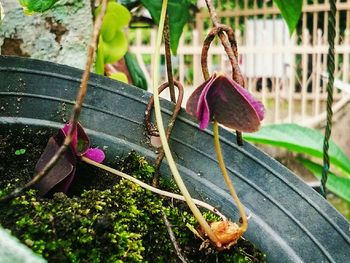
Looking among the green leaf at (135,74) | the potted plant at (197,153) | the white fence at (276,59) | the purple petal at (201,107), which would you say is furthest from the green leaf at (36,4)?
the white fence at (276,59)

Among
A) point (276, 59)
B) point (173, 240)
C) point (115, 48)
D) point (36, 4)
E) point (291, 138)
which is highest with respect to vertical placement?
point (36, 4)

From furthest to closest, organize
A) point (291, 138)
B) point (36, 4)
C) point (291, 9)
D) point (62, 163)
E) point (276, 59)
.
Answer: point (276, 59) < point (291, 138) < point (291, 9) < point (36, 4) < point (62, 163)

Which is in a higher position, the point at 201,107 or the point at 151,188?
the point at 201,107

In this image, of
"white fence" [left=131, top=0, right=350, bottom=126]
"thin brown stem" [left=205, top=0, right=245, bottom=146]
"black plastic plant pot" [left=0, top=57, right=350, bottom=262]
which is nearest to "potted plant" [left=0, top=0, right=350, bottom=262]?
"black plastic plant pot" [left=0, top=57, right=350, bottom=262]

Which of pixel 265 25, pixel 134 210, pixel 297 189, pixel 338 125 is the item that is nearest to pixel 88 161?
pixel 134 210

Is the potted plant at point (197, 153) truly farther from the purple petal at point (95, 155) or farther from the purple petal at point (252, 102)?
the purple petal at point (252, 102)

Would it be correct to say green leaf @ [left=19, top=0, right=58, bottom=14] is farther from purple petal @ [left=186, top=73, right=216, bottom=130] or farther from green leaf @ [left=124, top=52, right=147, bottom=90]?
green leaf @ [left=124, top=52, right=147, bottom=90]

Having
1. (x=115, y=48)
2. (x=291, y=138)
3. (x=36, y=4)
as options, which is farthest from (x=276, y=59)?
(x=36, y=4)

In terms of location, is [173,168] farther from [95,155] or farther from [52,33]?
[52,33]

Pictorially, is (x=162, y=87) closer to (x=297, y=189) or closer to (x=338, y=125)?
(x=297, y=189)
